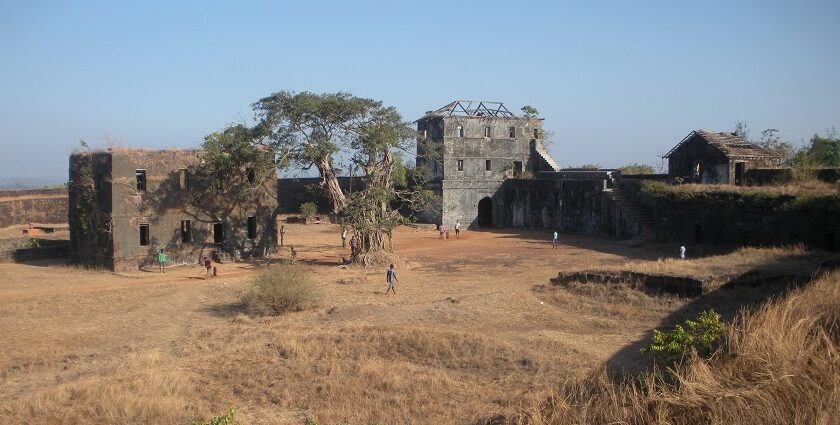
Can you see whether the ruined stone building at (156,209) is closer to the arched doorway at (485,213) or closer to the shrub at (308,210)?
the shrub at (308,210)

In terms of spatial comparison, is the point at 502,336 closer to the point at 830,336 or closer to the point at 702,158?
the point at 830,336

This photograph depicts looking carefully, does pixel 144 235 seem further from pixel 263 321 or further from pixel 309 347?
pixel 309 347

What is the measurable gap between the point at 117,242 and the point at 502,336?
1690 centimetres

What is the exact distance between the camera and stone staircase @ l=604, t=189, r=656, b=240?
32.3 m

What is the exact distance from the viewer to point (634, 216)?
33000 mm

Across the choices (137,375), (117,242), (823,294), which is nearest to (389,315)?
(137,375)

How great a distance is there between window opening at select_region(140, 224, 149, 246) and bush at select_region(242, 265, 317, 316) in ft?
30.7

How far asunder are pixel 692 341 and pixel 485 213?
34034 mm

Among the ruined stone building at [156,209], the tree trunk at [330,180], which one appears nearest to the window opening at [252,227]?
the ruined stone building at [156,209]

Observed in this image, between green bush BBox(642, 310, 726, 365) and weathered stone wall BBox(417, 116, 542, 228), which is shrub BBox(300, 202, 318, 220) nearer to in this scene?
weathered stone wall BBox(417, 116, 542, 228)

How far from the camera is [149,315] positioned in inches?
730

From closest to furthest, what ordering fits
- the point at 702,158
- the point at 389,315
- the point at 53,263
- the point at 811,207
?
the point at 389,315, the point at 811,207, the point at 53,263, the point at 702,158

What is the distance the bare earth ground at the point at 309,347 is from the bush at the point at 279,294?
386 mm

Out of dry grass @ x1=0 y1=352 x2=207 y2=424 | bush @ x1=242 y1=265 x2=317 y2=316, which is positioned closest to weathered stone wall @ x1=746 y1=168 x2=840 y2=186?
bush @ x1=242 y1=265 x2=317 y2=316
